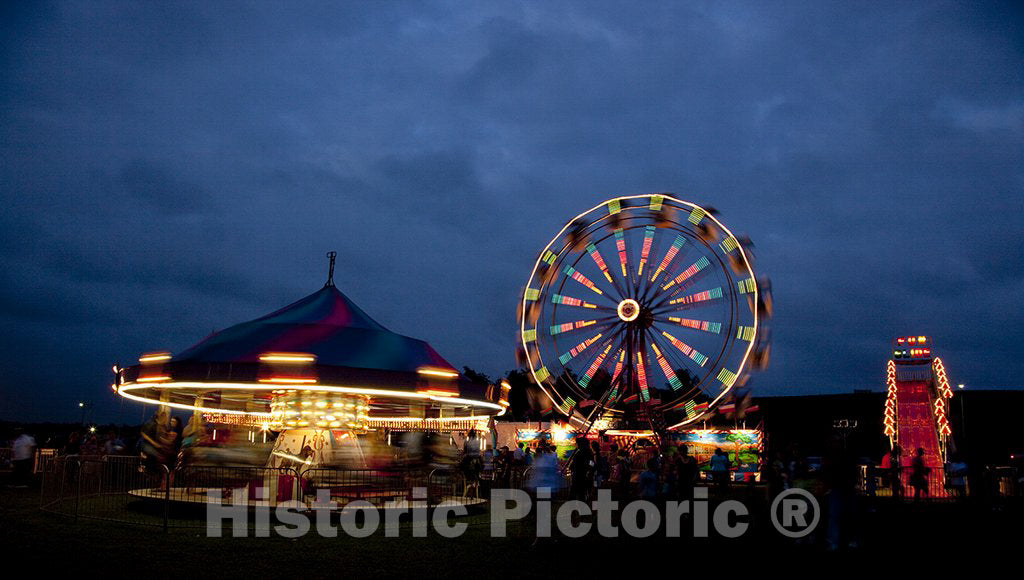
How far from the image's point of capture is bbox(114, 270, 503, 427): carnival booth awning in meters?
12.3

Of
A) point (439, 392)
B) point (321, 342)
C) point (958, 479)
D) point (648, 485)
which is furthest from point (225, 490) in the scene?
point (958, 479)

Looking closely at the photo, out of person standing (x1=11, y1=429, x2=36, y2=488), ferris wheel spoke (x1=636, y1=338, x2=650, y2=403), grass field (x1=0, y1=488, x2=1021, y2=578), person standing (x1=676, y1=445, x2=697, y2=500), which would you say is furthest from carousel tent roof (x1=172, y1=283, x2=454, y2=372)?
ferris wheel spoke (x1=636, y1=338, x2=650, y2=403)

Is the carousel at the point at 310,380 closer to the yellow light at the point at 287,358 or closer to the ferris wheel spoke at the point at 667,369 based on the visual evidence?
the yellow light at the point at 287,358

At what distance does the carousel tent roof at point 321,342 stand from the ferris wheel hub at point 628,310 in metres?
10.7

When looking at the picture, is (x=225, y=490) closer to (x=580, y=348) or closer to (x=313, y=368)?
(x=313, y=368)

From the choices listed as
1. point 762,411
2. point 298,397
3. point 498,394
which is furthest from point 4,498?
point 762,411

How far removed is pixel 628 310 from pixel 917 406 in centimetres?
868

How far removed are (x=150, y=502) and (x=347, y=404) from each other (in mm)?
3671

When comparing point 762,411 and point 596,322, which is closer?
point 596,322

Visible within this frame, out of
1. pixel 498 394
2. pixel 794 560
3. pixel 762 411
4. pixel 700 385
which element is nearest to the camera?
pixel 794 560

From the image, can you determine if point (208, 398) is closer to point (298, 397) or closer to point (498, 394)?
point (298, 397)

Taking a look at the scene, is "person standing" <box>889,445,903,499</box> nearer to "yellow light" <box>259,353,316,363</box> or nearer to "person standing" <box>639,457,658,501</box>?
"person standing" <box>639,457,658,501</box>

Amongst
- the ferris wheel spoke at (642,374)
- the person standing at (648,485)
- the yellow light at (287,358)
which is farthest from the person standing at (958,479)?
the yellow light at (287,358)

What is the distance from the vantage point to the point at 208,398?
58.7ft
